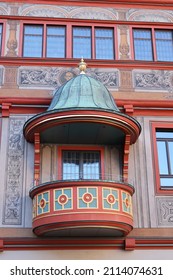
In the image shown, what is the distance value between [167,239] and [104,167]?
277 centimetres

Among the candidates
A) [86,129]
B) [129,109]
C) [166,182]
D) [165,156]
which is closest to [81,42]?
[129,109]

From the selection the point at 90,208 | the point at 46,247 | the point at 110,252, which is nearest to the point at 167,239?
the point at 110,252

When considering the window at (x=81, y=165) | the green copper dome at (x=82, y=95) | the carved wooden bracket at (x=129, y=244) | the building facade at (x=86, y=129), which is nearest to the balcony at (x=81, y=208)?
the building facade at (x=86, y=129)

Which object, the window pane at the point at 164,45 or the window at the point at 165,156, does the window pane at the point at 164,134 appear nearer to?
the window at the point at 165,156

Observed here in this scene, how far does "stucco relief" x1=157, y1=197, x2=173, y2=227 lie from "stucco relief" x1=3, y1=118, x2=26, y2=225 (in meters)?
4.06

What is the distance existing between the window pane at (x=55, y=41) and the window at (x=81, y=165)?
3681 mm

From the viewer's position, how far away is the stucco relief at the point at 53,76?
1432 cm

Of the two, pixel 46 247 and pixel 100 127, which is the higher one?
pixel 100 127

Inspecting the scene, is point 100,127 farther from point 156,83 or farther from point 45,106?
point 156,83

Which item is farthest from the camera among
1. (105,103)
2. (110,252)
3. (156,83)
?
(156,83)

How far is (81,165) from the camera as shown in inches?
522

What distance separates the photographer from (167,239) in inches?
492

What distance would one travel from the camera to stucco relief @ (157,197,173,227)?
12797 millimetres

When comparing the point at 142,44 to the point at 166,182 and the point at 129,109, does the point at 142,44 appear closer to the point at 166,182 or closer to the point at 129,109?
the point at 129,109
